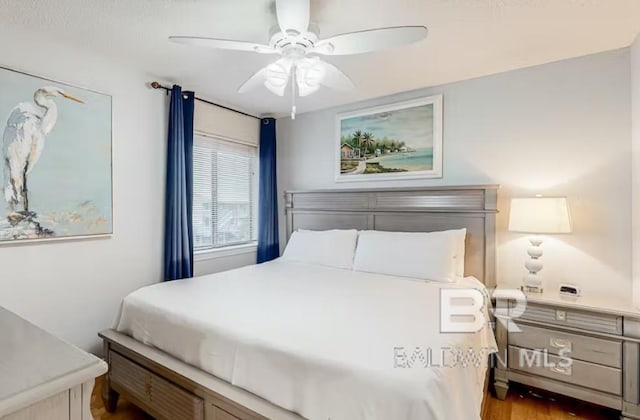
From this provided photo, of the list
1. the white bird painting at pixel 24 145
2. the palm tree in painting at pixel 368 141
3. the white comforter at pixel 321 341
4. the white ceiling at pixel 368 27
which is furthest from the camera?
the palm tree in painting at pixel 368 141

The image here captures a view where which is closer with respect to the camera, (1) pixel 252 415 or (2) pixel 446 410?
(2) pixel 446 410

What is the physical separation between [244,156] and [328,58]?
184 centimetres

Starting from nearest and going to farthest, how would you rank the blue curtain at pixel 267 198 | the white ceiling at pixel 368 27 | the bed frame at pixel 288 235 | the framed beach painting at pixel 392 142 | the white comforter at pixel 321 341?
the white comforter at pixel 321 341, the bed frame at pixel 288 235, the white ceiling at pixel 368 27, the framed beach painting at pixel 392 142, the blue curtain at pixel 267 198

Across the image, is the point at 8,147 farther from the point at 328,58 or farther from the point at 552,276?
the point at 552,276

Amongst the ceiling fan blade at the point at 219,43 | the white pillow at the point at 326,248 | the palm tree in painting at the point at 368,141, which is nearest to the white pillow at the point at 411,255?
the white pillow at the point at 326,248

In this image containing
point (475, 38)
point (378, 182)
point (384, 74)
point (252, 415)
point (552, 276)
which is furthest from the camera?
point (378, 182)

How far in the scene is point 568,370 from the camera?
6.82 feet

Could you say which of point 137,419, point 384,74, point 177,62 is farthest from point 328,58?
point 137,419

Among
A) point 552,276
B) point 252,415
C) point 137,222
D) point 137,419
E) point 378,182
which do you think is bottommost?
point 137,419

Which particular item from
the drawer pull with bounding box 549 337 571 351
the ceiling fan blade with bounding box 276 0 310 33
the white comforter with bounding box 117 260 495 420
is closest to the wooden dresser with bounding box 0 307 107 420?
the white comforter with bounding box 117 260 495 420

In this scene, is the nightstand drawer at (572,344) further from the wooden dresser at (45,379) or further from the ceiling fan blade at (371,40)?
the wooden dresser at (45,379)

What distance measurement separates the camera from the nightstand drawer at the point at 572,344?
1.97 m

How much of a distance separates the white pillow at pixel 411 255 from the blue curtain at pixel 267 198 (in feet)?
4.70

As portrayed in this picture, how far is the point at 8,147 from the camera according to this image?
6.77ft
